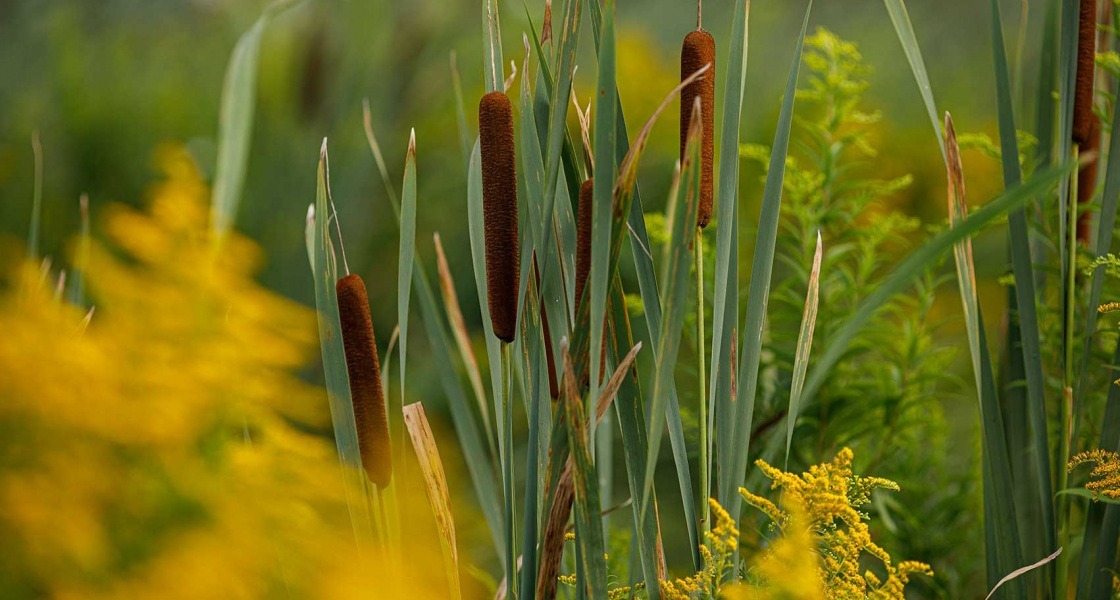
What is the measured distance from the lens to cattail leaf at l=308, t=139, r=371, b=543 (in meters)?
0.45

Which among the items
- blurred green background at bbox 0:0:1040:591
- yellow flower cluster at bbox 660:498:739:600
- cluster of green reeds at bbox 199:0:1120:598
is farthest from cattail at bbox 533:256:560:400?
blurred green background at bbox 0:0:1040:591

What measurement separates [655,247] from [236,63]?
60cm

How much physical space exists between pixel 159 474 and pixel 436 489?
19 cm

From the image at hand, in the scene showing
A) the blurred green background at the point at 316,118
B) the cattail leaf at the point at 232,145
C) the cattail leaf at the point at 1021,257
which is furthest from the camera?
the blurred green background at the point at 316,118

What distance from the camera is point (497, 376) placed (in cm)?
45

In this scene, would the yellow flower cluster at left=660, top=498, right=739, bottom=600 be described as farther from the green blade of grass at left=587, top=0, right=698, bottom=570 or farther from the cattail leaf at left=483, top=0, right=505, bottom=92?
the cattail leaf at left=483, top=0, right=505, bottom=92

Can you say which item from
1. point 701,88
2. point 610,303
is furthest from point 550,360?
point 701,88

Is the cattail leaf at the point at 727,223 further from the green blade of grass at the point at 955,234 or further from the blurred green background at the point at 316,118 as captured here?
the blurred green background at the point at 316,118

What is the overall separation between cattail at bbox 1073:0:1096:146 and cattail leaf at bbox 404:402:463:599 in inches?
15.5

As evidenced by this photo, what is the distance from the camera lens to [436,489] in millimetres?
Answer: 482

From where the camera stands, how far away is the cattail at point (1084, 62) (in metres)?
0.50

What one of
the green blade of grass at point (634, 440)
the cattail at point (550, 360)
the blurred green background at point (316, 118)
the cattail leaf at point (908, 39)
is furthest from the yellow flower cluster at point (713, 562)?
the blurred green background at point (316, 118)

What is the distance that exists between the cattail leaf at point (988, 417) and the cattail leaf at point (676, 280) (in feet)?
0.64

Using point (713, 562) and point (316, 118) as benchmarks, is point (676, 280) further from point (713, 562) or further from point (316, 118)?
point (316, 118)
